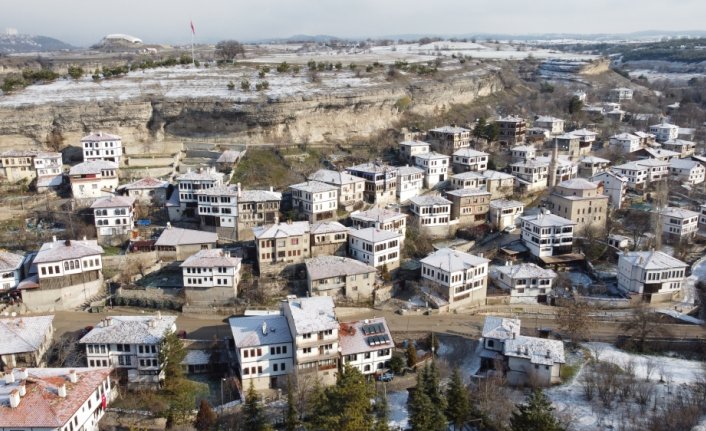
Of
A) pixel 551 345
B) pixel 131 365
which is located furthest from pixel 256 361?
pixel 551 345

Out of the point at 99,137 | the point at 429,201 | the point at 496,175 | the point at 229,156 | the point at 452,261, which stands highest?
the point at 99,137

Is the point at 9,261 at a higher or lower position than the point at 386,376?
higher

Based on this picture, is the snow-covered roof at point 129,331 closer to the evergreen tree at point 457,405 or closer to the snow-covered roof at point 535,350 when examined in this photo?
the evergreen tree at point 457,405

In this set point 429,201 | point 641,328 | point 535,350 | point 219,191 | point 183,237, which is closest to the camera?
point 535,350

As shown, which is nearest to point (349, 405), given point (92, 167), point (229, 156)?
point (92, 167)

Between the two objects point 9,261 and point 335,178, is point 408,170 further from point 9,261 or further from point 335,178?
point 9,261

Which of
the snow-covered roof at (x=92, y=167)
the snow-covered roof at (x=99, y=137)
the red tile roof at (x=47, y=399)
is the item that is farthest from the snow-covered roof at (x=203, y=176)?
the red tile roof at (x=47, y=399)

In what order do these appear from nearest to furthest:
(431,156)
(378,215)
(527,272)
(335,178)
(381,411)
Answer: (381,411)
(527,272)
(378,215)
(335,178)
(431,156)
